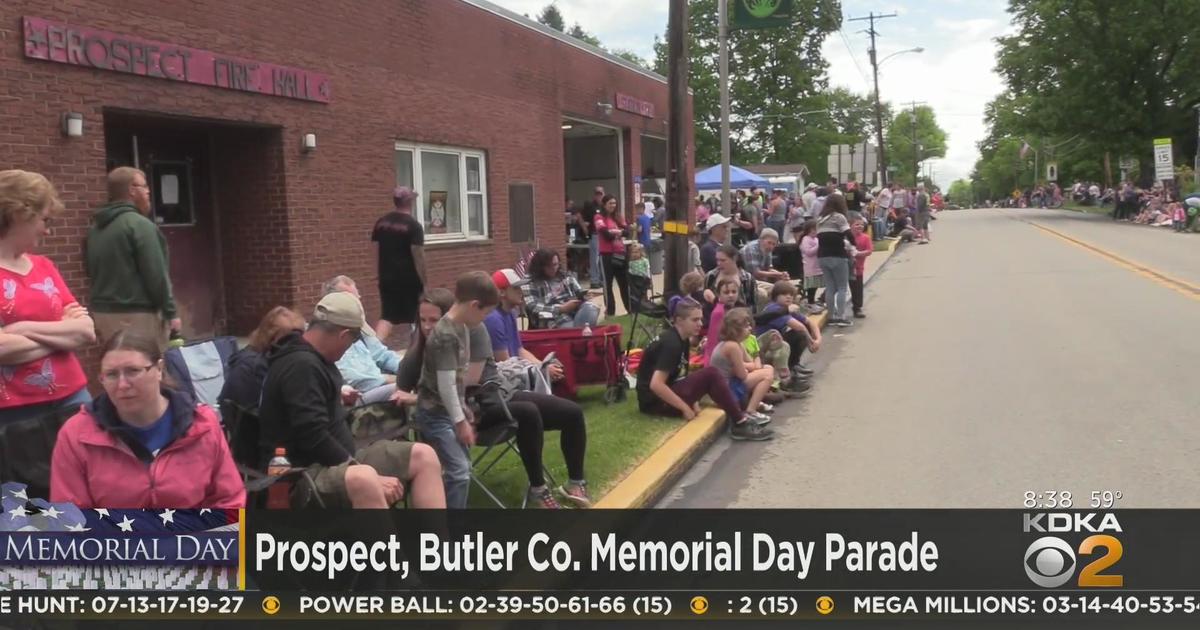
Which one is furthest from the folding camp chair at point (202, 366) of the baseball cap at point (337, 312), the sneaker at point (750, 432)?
the sneaker at point (750, 432)

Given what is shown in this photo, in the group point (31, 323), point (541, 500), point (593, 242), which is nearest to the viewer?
point (31, 323)

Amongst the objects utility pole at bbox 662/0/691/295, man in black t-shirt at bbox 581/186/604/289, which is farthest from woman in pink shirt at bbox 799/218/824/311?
utility pole at bbox 662/0/691/295

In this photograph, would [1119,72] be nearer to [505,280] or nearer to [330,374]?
[505,280]

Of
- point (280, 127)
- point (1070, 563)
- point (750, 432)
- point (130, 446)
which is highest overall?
point (280, 127)

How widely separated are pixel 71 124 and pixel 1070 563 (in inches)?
320

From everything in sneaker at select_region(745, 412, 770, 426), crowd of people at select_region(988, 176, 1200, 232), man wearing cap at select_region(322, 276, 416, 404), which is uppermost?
crowd of people at select_region(988, 176, 1200, 232)

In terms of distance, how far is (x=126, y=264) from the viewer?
5984mm

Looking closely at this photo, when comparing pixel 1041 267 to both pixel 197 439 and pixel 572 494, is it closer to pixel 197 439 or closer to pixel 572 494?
pixel 572 494

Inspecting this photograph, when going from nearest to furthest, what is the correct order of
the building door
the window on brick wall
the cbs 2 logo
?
the cbs 2 logo → the building door → the window on brick wall

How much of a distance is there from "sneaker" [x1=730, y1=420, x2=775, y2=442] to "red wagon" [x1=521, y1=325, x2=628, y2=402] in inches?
46.8

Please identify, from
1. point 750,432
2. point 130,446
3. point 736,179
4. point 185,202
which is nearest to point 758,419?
point 750,432

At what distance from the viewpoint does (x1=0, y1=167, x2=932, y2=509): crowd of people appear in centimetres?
359

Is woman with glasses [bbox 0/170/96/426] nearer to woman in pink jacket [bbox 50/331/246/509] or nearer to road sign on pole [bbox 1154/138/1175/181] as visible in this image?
woman in pink jacket [bbox 50/331/246/509]

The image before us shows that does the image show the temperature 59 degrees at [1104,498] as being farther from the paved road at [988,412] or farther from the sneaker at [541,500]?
the sneaker at [541,500]
